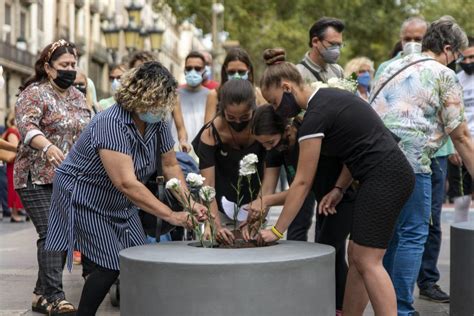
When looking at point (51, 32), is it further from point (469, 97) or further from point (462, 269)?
point (462, 269)

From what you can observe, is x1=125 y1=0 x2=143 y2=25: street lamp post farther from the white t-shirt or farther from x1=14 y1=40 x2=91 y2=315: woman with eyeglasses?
x1=14 y1=40 x2=91 y2=315: woman with eyeglasses

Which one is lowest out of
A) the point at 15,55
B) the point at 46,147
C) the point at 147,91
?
the point at 46,147

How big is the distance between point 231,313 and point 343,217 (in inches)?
70.1

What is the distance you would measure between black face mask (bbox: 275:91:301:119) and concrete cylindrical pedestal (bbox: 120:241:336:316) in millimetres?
947

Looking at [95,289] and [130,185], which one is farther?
[95,289]

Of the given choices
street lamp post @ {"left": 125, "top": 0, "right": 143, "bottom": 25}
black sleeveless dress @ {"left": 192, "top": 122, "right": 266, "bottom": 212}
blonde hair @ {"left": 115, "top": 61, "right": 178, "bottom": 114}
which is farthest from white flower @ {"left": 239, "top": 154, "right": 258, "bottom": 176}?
street lamp post @ {"left": 125, "top": 0, "right": 143, "bottom": 25}

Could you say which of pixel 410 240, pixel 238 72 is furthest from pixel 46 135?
pixel 410 240

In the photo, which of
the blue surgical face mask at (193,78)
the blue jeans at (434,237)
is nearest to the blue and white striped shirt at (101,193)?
the blue jeans at (434,237)

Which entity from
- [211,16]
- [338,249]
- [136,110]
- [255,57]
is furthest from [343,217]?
[255,57]

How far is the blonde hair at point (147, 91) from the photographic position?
5.32 metres

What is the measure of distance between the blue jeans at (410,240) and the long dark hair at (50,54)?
8.60ft

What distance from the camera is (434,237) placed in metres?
7.89

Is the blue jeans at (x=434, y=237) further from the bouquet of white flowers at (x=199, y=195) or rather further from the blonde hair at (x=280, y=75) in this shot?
the bouquet of white flowers at (x=199, y=195)

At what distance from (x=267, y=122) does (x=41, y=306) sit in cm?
236
